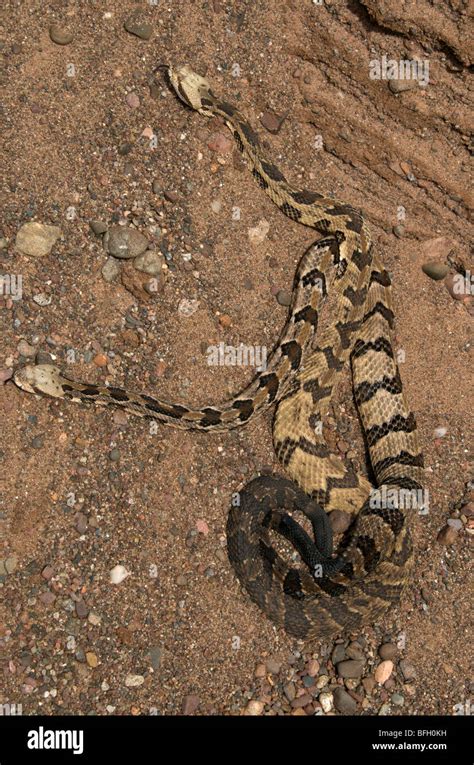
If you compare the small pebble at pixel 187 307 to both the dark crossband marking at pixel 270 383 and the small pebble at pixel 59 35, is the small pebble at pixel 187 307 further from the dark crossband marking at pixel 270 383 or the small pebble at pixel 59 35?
the small pebble at pixel 59 35

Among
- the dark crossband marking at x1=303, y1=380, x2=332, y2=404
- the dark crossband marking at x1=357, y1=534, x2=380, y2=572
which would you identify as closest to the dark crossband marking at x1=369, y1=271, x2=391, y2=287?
the dark crossband marking at x1=303, y1=380, x2=332, y2=404

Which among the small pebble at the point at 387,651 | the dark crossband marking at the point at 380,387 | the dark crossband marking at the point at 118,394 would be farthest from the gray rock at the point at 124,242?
the small pebble at the point at 387,651

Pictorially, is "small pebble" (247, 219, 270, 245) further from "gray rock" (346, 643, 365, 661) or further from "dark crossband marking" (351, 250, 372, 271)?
"gray rock" (346, 643, 365, 661)

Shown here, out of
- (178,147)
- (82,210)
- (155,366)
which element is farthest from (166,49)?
(155,366)

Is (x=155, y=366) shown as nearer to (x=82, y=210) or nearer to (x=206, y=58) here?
(x=82, y=210)

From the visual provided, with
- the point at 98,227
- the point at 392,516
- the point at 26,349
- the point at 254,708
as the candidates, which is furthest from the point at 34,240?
the point at 254,708

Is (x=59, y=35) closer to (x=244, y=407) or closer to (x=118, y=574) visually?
(x=244, y=407)
